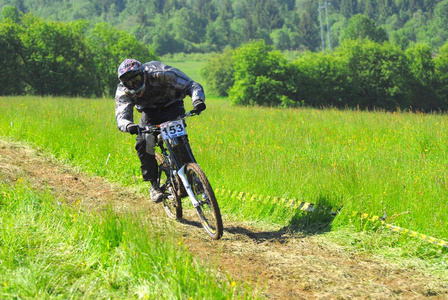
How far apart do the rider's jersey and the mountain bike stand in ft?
1.18

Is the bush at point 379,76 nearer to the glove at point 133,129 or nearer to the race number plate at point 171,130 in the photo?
the race number plate at point 171,130

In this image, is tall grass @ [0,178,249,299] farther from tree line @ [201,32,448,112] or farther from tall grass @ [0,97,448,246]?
tree line @ [201,32,448,112]

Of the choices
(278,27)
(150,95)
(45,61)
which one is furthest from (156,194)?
(278,27)

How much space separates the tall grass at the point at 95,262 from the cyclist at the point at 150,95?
145 centimetres

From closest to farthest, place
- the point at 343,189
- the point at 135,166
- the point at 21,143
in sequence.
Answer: the point at 343,189, the point at 135,166, the point at 21,143

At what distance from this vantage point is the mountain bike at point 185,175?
5527 mm

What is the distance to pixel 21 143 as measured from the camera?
37.6 feet

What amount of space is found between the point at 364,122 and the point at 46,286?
33.4ft

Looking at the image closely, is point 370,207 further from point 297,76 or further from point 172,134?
point 297,76

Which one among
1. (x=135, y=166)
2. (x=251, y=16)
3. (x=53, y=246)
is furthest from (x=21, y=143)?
(x=251, y=16)

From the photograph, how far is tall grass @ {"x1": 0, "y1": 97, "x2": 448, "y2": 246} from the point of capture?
19.1 feet

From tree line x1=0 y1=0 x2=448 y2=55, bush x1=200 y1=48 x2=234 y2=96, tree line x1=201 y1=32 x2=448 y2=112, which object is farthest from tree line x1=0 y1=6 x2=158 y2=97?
tree line x1=0 y1=0 x2=448 y2=55

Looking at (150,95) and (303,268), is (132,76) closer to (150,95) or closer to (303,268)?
(150,95)

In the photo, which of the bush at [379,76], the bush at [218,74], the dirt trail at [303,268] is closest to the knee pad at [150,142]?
the dirt trail at [303,268]
